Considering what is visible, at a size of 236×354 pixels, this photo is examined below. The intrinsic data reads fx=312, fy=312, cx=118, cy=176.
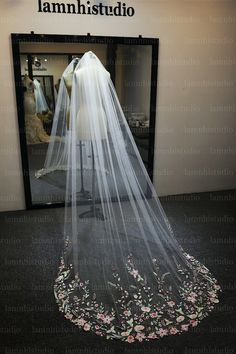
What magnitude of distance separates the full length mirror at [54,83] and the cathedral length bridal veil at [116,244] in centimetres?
70

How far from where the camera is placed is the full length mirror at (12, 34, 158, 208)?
2.94 metres

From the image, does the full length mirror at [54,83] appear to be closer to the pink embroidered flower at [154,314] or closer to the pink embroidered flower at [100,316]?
the pink embroidered flower at [100,316]

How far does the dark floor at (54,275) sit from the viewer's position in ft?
5.80

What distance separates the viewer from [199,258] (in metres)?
2.58

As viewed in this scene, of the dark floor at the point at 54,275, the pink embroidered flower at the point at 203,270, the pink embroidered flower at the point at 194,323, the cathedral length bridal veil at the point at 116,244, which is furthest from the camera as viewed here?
the pink embroidered flower at the point at 203,270

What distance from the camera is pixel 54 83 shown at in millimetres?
2992

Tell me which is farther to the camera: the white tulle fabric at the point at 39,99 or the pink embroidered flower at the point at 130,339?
the white tulle fabric at the point at 39,99

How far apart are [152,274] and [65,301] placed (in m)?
0.63

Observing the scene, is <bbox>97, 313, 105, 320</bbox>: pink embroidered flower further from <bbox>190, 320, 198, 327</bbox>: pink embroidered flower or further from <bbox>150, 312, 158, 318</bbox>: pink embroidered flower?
<bbox>190, 320, 198, 327</bbox>: pink embroidered flower

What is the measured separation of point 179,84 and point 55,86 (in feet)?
4.44

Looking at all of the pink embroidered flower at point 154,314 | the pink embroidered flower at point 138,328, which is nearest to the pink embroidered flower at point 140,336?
the pink embroidered flower at point 138,328

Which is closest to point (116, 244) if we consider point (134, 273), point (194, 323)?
point (134, 273)

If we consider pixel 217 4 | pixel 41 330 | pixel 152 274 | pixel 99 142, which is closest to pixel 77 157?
pixel 99 142

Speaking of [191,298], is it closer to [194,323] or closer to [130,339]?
[194,323]
